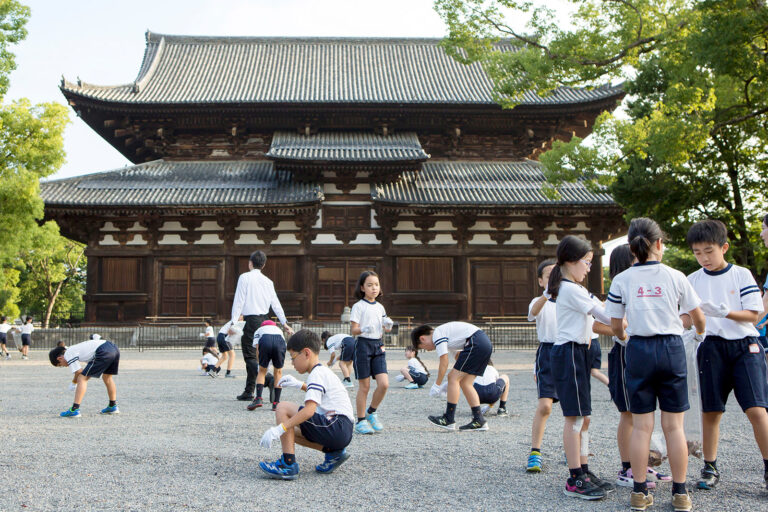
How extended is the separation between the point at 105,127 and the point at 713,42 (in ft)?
68.0

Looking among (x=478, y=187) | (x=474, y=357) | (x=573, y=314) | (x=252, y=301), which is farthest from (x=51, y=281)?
(x=573, y=314)

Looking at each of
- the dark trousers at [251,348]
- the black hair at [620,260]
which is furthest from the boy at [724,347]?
the dark trousers at [251,348]

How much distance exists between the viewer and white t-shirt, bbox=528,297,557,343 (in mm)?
4926

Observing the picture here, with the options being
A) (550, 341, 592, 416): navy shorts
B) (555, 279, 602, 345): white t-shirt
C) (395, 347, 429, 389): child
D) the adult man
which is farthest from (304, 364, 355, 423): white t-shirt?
(395, 347, 429, 389): child

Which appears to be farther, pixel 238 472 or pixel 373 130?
pixel 373 130

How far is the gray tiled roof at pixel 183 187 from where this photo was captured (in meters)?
19.7

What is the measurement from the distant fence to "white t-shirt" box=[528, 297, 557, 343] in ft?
46.8

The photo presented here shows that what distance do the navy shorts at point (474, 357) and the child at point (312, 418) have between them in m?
1.69

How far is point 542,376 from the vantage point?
4.64m

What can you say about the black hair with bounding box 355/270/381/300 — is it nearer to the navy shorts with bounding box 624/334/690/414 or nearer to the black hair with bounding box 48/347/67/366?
the navy shorts with bounding box 624/334/690/414

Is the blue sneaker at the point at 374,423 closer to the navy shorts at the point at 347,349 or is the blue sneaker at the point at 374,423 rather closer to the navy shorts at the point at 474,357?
the navy shorts at the point at 474,357

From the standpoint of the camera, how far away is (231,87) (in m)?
24.1

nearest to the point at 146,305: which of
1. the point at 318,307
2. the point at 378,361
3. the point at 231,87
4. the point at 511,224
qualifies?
the point at 318,307

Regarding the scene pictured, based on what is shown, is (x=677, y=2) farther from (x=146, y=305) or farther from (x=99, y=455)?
(x=146, y=305)
